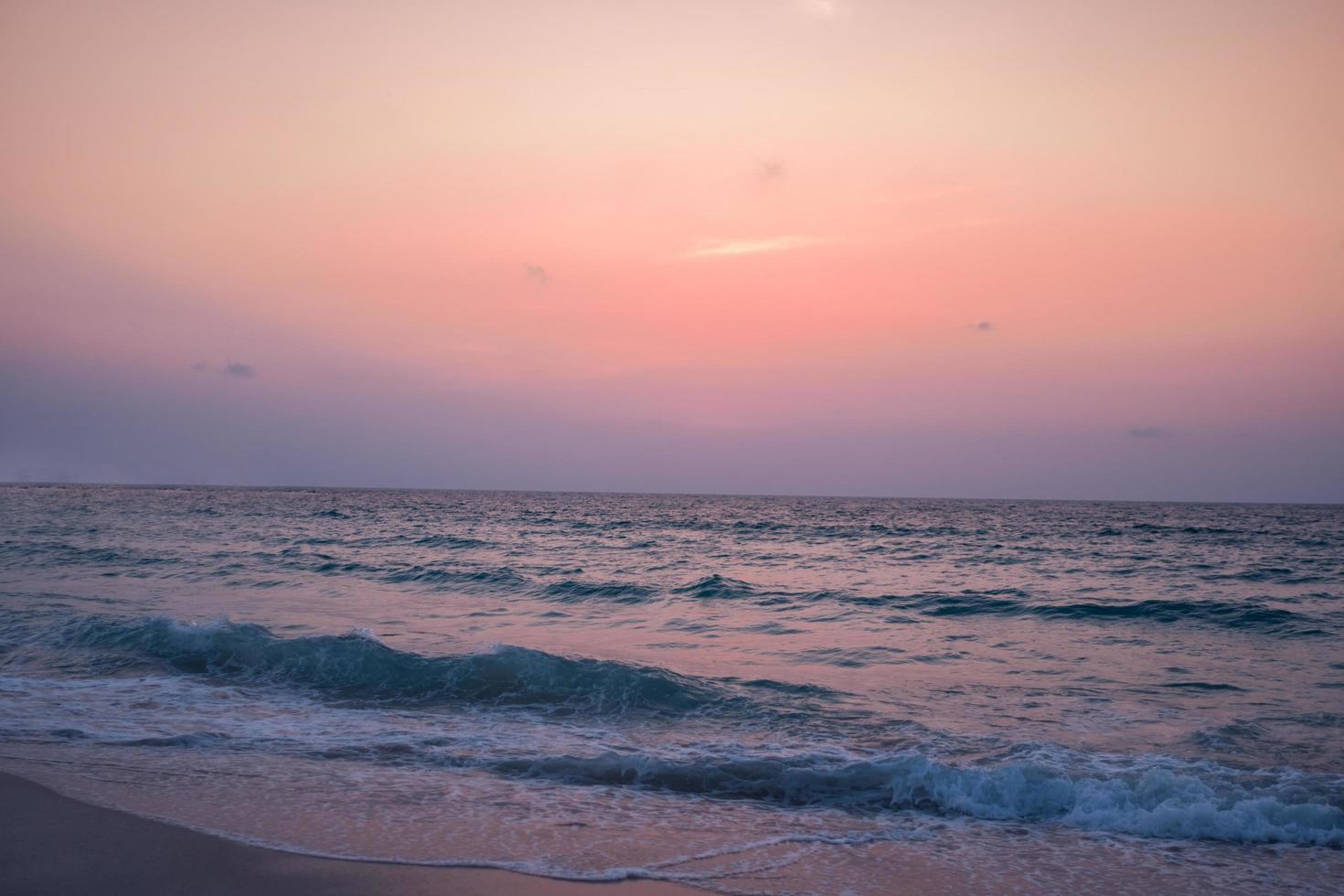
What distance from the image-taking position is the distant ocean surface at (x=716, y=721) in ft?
21.8

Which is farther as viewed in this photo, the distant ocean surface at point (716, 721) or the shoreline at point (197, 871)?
the distant ocean surface at point (716, 721)

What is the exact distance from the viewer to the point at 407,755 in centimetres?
884

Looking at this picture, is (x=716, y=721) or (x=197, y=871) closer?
(x=197, y=871)

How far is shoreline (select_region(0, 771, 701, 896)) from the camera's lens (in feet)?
17.9

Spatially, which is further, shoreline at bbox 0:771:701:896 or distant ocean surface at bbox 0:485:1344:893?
distant ocean surface at bbox 0:485:1344:893

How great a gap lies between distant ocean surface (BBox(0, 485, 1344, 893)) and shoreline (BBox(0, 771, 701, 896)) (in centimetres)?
20

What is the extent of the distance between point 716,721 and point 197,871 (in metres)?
6.09

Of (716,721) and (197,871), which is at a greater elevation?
(197,871)

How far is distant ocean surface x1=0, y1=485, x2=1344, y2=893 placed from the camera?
6.64 meters

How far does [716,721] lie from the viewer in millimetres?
10359

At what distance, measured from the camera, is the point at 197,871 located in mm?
5715

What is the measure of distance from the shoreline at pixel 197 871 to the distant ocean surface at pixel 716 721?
0.20 metres

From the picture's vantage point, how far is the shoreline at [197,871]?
5457mm

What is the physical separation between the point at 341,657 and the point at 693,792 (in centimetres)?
743
